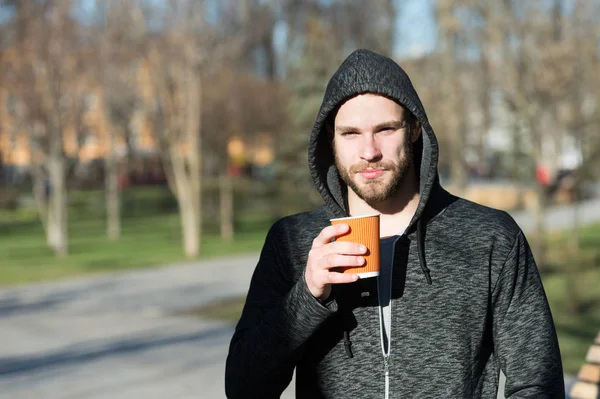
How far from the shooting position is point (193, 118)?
1666 centimetres

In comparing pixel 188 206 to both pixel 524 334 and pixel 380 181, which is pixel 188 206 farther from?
pixel 524 334

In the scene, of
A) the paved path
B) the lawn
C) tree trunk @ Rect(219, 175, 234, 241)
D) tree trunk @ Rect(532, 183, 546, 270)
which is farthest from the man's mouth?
tree trunk @ Rect(219, 175, 234, 241)

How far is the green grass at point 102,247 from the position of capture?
15.1 meters

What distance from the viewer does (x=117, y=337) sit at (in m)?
9.01

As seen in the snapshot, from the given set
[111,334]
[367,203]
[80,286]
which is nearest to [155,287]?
[80,286]

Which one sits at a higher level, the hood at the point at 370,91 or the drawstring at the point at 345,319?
the hood at the point at 370,91

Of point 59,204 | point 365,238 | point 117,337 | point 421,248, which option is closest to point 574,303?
point 117,337

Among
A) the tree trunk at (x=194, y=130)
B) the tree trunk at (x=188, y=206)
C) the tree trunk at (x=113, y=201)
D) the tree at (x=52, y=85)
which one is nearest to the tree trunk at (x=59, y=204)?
the tree at (x=52, y=85)

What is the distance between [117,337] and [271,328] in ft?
24.5

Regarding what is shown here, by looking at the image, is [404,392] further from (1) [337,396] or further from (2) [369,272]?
(2) [369,272]

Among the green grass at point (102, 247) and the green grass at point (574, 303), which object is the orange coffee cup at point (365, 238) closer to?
the green grass at point (574, 303)

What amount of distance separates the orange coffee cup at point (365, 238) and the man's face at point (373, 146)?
219 mm

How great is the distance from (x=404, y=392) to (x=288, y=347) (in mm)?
321

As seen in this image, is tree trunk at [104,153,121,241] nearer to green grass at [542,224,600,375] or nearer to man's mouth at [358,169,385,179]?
green grass at [542,224,600,375]
